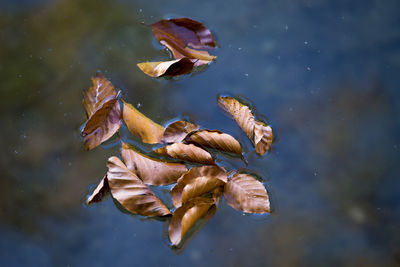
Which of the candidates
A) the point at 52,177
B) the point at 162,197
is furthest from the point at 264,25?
the point at 52,177

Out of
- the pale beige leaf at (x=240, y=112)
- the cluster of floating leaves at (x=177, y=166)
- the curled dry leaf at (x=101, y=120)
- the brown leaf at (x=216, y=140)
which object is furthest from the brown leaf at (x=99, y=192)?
the pale beige leaf at (x=240, y=112)

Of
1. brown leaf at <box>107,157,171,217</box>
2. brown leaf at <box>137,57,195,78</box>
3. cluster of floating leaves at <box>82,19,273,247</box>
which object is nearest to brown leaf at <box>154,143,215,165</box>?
cluster of floating leaves at <box>82,19,273,247</box>

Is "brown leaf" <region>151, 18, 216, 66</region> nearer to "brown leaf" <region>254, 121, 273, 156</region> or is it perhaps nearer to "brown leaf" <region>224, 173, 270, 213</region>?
"brown leaf" <region>254, 121, 273, 156</region>

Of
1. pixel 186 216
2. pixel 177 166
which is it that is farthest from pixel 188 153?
pixel 186 216

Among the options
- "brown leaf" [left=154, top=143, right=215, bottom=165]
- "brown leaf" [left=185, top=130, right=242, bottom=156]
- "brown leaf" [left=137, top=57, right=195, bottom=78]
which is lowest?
"brown leaf" [left=154, top=143, right=215, bottom=165]

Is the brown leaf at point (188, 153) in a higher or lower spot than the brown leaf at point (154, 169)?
higher

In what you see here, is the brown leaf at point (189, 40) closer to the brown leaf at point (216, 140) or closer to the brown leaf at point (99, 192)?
the brown leaf at point (216, 140)

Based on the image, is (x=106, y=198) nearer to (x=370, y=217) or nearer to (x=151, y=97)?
(x=151, y=97)
